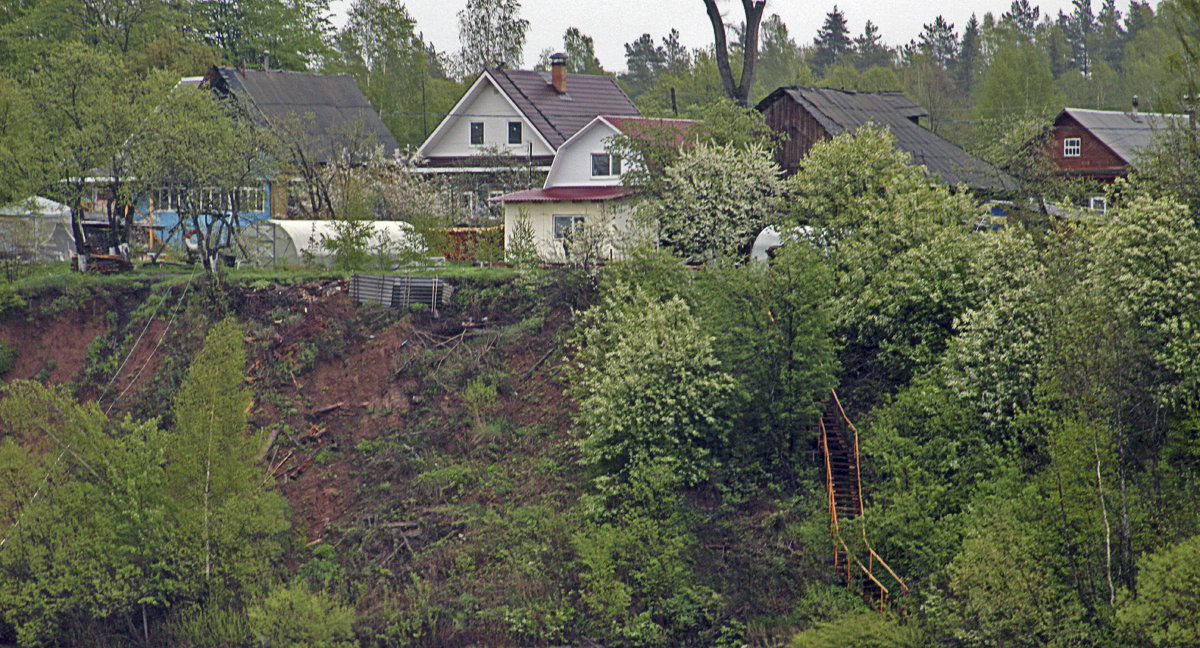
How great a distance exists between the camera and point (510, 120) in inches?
1930

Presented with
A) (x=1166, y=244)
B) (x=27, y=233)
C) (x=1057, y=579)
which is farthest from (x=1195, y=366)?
(x=27, y=233)

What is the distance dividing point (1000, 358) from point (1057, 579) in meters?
4.39

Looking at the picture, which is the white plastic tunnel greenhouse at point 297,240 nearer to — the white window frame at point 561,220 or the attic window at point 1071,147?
the white window frame at point 561,220

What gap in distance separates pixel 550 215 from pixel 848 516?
58.9 feet

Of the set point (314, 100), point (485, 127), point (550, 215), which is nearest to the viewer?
point (550, 215)

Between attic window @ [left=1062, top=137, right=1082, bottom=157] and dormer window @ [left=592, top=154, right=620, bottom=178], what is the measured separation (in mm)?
23136

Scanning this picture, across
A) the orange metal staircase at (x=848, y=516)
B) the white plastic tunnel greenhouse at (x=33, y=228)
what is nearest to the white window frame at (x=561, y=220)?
the orange metal staircase at (x=848, y=516)

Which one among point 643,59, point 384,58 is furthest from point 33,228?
point 643,59

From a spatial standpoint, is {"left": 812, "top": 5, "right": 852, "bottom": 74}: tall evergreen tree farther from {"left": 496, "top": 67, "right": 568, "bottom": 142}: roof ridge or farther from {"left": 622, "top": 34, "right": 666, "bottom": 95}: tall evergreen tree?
{"left": 496, "top": 67, "right": 568, "bottom": 142}: roof ridge

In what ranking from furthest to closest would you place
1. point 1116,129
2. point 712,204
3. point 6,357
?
point 1116,129, point 6,357, point 712,204

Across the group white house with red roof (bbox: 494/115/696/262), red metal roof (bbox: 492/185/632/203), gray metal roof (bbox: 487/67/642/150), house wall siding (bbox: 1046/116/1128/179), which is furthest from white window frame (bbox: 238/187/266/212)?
house wall siding (bbox: 1046/116/1128/179)

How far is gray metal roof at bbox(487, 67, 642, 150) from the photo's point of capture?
48.3m

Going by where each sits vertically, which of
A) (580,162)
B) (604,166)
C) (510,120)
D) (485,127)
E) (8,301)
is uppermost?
(510,120)

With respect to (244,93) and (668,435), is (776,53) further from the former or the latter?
(668,435)
